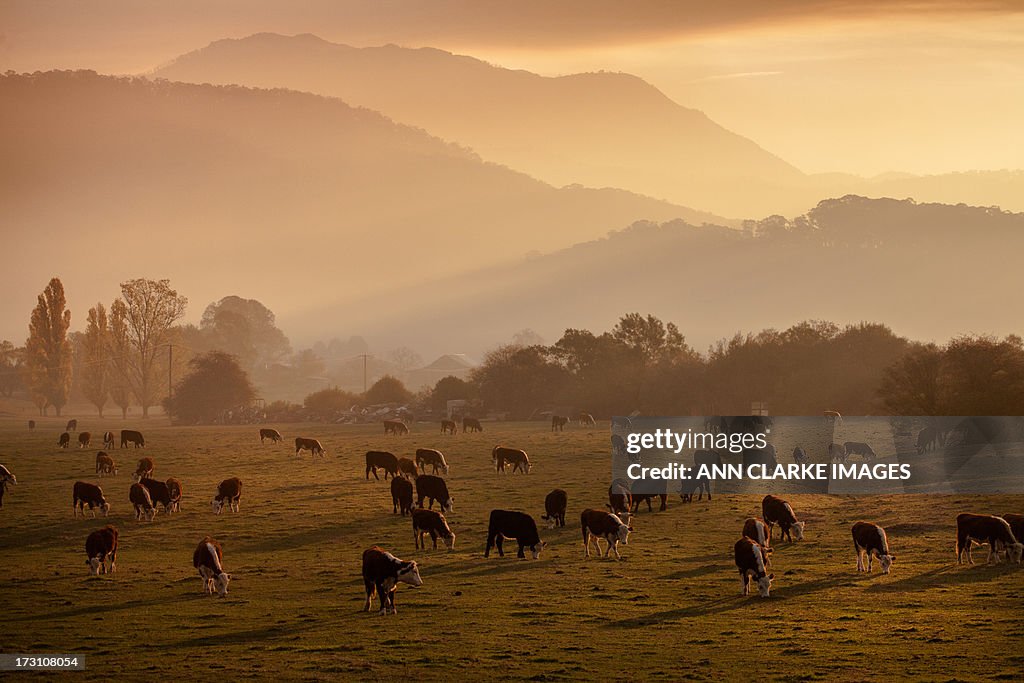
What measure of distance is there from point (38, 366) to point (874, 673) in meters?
146

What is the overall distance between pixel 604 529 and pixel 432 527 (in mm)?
5097

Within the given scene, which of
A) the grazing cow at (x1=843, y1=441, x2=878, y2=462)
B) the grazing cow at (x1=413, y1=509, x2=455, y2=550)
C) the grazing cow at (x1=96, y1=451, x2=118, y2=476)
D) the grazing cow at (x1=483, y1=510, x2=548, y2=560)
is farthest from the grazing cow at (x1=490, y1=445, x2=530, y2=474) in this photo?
the grazing cow at (x1=483, y1=510, x2=548, y2=560)

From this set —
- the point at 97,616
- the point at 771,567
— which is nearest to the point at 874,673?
the point at 771,567

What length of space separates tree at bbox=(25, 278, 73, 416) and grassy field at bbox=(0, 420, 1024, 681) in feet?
362

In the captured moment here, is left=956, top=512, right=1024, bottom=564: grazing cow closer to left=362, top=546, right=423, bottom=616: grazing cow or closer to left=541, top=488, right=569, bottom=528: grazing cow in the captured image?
left=541, top=488, right=569, bottom=528: grazing cow

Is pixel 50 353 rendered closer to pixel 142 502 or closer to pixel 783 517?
pixel 142 502

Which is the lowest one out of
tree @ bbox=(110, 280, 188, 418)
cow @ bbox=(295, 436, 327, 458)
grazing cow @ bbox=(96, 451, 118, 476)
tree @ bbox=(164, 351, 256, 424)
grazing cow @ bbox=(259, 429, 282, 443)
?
grazing cow @ bbox=(96, 451, 118, 476)

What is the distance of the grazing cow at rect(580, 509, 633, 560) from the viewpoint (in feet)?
115

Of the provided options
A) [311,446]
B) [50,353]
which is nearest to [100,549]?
[311,446]

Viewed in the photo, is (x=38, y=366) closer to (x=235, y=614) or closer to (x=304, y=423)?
(x=304, y=423)

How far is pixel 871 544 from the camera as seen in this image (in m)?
32.2

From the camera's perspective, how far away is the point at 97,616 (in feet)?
89.9

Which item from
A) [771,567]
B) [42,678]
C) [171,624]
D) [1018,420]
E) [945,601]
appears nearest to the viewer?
[42,678]

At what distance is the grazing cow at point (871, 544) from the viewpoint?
105 ft
